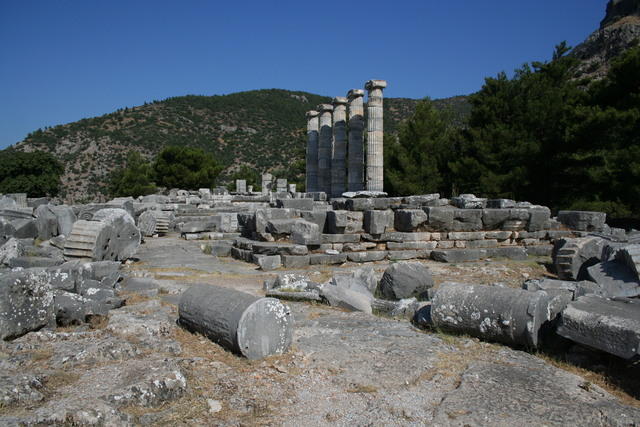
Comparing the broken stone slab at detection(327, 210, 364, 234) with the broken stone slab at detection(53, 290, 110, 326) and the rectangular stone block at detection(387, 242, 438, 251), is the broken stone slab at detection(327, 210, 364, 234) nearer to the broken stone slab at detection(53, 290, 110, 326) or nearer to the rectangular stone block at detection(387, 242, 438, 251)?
the rectangular stone block at detection(387, 242, 438, 251)

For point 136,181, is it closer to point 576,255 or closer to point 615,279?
point 576,255

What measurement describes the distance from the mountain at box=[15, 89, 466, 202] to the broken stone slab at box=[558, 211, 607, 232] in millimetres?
49470

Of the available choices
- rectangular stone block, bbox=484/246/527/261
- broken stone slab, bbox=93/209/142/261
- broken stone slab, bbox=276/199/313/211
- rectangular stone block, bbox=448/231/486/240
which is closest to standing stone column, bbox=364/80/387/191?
broken stone slab, bbox=276/199/313/211

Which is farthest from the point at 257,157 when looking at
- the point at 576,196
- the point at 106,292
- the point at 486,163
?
the point at 106,292

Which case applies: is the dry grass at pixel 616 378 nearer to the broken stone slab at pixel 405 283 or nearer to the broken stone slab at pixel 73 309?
the broken stone slab at pixel 405 283

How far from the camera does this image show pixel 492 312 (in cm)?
542

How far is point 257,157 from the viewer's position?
72.6 metres

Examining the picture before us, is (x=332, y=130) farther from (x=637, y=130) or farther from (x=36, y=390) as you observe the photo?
(x=36, y=390)

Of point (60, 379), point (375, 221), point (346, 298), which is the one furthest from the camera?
point (375, 221)

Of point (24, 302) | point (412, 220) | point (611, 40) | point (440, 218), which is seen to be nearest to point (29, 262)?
point (24, 302)

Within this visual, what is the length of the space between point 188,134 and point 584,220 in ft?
225

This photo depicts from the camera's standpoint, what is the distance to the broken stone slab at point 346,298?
6.88 m

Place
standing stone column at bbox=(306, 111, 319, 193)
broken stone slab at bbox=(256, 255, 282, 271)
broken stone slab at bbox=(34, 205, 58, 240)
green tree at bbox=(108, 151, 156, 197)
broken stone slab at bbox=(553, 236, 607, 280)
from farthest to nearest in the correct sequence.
A: green tree at bbox=(108, 151, 156, 197)
standing stone column at bbox=(306, 111, 319, 193)
broken stone slab at bbox=(34, 205, 58, 240)
broken stone slab at bbox=(256, 255, 282, 271)
broken stone slab at bbox=(553, 236, 607, 280)

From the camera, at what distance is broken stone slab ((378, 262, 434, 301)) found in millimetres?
7508
